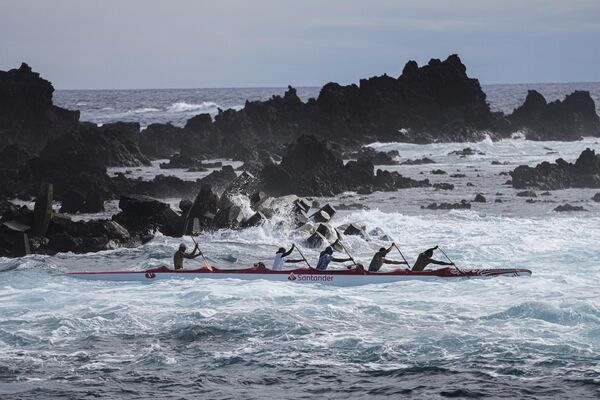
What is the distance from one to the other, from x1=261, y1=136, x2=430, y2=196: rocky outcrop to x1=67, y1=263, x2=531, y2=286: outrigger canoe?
71.2 feet

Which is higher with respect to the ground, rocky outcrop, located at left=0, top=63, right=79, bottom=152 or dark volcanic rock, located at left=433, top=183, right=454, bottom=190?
rocky outcrop, located at left=0, top=63, right=79, bottom=152

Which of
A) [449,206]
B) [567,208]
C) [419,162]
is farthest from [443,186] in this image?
[419,162]

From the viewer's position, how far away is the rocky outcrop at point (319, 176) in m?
49.3

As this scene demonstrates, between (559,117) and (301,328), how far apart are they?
239 feet

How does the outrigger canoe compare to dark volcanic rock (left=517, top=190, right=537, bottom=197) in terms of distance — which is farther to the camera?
dark volcanic rock (left=517, top=190, right=537, bottom=197)

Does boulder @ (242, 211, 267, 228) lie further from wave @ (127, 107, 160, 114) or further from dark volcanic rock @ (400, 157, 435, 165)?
wave @ (127, 107, 160, 114)

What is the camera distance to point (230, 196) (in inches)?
1544

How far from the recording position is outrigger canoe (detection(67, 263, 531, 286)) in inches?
1035

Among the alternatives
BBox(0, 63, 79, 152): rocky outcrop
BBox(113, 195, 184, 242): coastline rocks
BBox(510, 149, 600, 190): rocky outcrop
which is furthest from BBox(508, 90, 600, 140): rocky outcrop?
BBox(113, 195, 184, 242): coastline rocks

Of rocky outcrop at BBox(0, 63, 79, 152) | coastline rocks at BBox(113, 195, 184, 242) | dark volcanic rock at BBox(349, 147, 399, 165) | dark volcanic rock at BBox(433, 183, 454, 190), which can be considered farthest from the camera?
rocky outcrop at BBox(0, 63, 79, 152)

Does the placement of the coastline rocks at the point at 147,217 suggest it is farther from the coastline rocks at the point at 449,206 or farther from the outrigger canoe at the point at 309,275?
the coastline rocks at the point at 449,206

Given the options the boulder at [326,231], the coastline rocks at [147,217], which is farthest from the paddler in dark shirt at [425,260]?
the coastline rocks at [147,217]

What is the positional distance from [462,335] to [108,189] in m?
31.3

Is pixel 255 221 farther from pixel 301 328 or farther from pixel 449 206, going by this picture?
pixel 301 328
